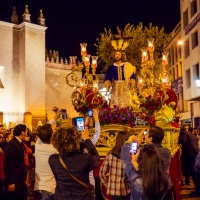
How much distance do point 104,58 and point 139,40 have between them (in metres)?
3.62

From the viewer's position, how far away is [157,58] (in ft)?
103

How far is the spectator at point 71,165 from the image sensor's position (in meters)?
3.65

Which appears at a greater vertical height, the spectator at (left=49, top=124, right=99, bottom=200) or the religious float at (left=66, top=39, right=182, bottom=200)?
the religious float at (left=66, top=39, right=182, bottom=200)

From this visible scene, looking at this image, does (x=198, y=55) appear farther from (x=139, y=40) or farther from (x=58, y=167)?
(x=58, y=167)

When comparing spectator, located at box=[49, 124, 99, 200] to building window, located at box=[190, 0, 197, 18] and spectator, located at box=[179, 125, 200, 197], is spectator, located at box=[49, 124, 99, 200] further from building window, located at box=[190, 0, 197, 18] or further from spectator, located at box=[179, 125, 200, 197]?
building window, located at box=[190, 0, 197, 18]

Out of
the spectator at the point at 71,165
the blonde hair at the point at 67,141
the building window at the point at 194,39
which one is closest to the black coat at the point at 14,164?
the spectator at the point at 71,165

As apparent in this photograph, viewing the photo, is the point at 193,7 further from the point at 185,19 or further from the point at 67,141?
the point at 67,141

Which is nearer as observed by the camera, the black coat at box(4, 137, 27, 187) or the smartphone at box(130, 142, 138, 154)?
the smartphone at box(130, 142, 138, 154)

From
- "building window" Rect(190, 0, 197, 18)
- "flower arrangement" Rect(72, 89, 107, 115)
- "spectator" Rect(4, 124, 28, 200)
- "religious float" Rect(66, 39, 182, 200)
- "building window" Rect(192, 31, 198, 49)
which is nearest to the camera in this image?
"spectator" Rect(4, 124, 28, 200)

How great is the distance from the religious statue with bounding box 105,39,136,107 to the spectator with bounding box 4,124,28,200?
13.8ft

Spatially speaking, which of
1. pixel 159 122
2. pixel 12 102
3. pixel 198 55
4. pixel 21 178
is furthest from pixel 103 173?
pixel 12 102

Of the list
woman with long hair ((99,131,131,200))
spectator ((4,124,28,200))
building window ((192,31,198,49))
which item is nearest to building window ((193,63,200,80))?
building window ((192,31,198,49))

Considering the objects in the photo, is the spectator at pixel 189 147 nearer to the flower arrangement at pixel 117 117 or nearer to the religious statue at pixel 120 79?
the religious statue at pixel 120 79

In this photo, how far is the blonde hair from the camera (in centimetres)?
368
